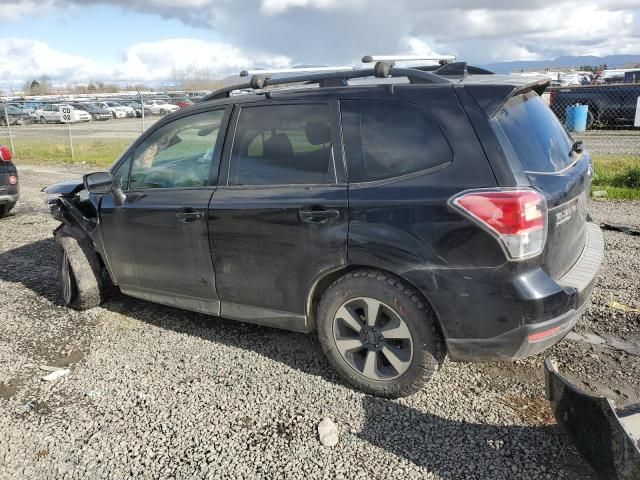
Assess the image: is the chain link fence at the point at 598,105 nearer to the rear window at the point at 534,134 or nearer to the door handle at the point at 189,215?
the rear window at the point at 534,134

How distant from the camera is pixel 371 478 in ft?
8.71

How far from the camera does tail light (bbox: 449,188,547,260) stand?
2.72 metres

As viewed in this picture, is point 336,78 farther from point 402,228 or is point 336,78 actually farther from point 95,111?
point 95,111

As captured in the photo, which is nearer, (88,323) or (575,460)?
(575,460)

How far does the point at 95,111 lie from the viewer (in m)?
41.6

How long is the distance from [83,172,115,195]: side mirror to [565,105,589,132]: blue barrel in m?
17.6

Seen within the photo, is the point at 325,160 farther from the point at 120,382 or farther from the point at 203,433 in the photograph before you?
the point at 120,382

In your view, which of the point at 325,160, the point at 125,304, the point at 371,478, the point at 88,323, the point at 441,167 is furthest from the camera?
the point at 125,304

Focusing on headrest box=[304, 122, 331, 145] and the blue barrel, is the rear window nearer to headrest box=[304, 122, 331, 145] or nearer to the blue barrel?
headrest box=[304, 122, 331, 145]

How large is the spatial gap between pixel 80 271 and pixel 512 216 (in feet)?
12.1

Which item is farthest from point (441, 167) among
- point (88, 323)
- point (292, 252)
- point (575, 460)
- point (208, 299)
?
point (88, 323)

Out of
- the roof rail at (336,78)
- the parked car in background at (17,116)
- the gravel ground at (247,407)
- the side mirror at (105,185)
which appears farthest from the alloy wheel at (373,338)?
the parked car in background at (17,116)

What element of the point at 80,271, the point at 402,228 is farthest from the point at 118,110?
the point at 402,228

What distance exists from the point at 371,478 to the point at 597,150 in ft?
44.7
